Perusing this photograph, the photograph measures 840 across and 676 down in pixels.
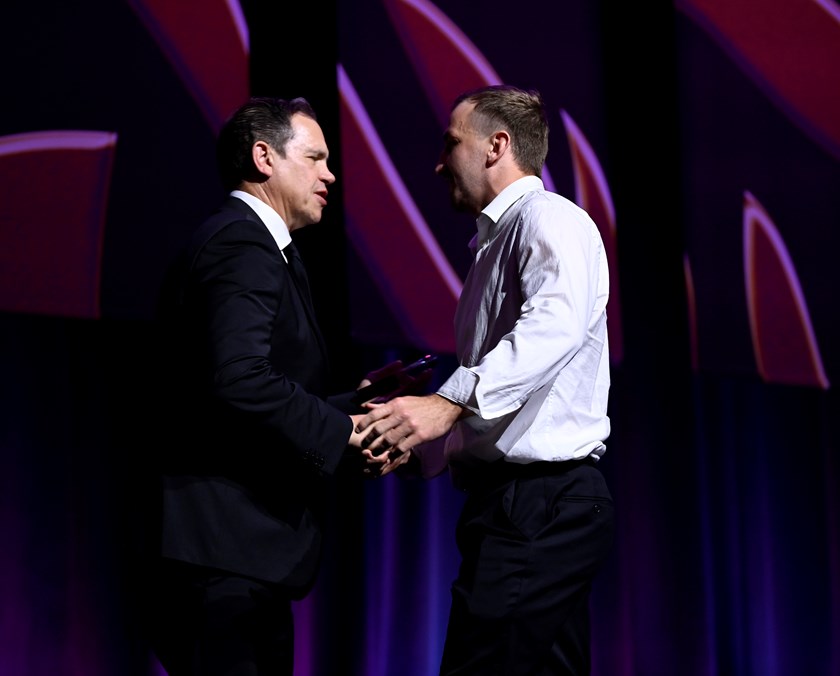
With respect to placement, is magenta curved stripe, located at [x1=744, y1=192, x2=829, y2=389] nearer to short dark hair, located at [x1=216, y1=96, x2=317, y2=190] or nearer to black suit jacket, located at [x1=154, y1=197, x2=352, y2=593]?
short dark hair, located at [x1=216, y1=96, x2=317, y2=190]

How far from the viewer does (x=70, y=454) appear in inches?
106

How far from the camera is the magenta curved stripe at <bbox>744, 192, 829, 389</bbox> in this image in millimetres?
3707

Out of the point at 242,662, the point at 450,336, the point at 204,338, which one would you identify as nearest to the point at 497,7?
the point at 450,336

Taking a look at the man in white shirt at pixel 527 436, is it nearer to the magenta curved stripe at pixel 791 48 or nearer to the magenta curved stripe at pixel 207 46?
the magenta curved stripe at pixel 207 46

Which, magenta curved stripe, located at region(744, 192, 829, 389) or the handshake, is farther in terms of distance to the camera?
magenta curved stripe, located at region(744, 192, 829, 389)

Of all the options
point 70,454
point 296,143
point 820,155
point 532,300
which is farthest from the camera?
point 820,155

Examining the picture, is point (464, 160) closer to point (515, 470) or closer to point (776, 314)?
point (515, 470)

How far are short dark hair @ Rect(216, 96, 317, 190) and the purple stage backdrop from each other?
0.94m

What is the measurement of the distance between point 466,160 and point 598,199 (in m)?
1.79

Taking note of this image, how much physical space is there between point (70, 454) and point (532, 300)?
1.66 meters

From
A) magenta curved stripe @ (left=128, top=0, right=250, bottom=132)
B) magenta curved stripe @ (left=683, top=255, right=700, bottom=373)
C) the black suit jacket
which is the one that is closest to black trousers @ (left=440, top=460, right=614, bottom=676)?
the black suit jacket

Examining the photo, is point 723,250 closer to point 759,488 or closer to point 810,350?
point 810,350

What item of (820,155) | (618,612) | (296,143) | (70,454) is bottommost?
(618,612)

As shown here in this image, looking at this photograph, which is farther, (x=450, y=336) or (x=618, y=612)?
(x=618, y=612)
